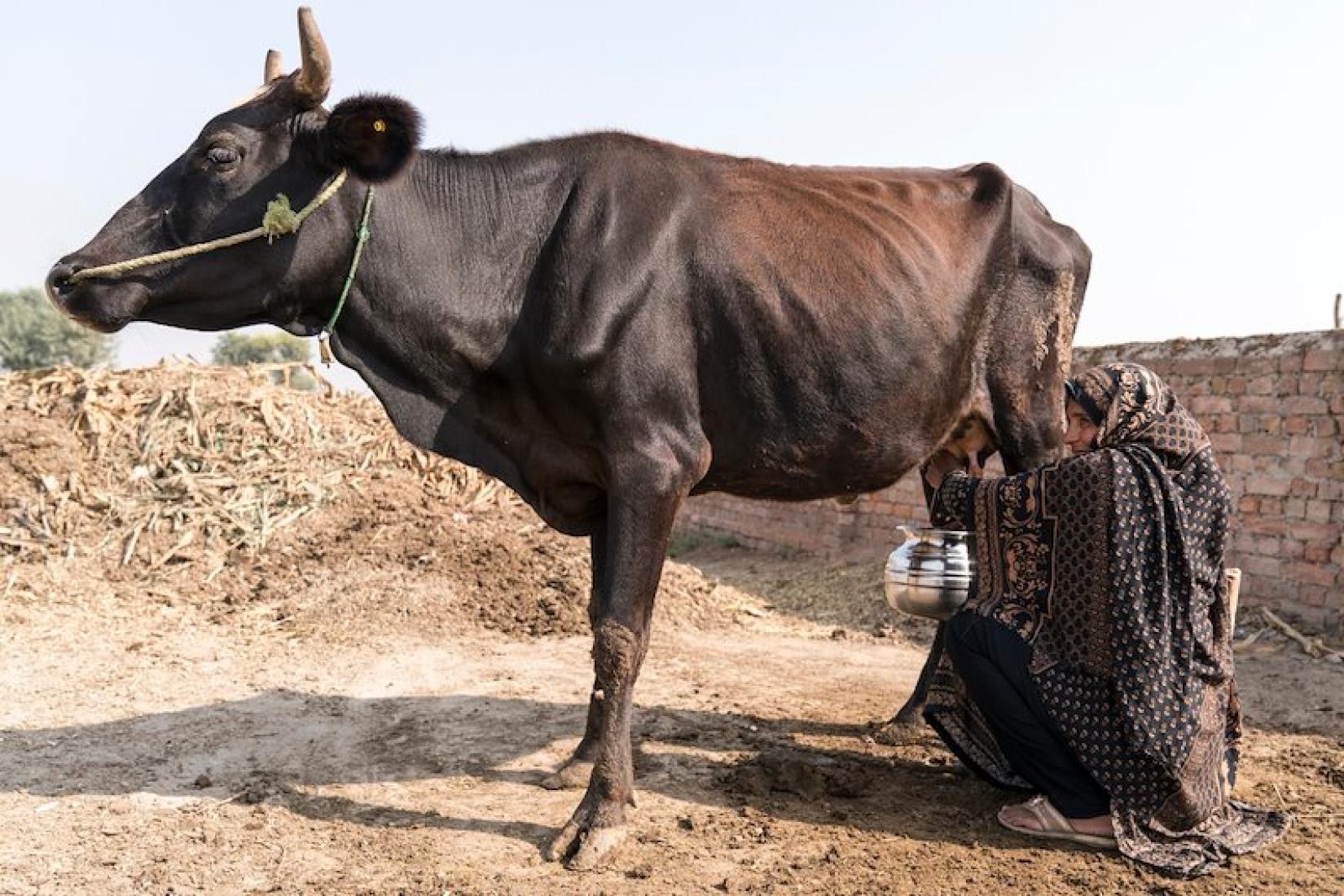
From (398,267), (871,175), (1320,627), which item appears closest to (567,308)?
Answer: (398,267)

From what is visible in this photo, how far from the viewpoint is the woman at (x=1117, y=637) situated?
11.7 feet

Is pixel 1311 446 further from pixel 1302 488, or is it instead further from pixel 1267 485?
pixel 1267 485

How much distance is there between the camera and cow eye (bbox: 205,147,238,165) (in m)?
3.99

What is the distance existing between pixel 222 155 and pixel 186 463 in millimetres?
6321

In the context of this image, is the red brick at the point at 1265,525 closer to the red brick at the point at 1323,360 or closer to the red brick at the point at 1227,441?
the red brick at the point at 1227,441

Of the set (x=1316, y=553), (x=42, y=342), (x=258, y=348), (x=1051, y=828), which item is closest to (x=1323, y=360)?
(x=1316, y=553)

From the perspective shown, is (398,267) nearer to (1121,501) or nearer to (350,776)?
(350,776)

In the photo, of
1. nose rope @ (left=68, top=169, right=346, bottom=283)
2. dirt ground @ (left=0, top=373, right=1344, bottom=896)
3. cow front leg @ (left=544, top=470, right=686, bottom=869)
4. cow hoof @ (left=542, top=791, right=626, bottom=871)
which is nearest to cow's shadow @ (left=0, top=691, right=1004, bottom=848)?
dirt ground @ (left=0, top=373, right=1344, bottom=896)

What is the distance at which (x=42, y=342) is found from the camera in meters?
33.7

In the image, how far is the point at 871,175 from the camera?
497 cm

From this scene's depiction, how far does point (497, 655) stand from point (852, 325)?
3.55m

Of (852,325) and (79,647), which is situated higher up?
(852,325)

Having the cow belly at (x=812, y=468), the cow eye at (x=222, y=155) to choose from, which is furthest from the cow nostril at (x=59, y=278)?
the cow belly at (x=812, y=468)

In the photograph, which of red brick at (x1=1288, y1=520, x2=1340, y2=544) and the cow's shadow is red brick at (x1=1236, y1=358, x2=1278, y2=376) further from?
the cow's shadow
